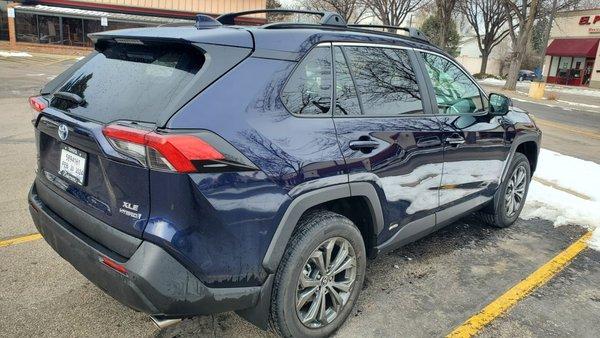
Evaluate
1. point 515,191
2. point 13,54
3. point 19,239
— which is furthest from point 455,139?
point 13,54

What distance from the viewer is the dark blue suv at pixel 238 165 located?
6.95ft

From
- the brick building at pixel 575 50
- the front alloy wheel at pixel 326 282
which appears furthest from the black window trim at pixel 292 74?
the brick building at pixel 575 50

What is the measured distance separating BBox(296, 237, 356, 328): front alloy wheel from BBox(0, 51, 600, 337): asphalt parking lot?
8.9 inches

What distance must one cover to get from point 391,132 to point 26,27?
33849 mm

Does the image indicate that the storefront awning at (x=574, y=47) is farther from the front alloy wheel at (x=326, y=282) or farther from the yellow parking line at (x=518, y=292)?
the front alloy wheel at (x=326, y=282)

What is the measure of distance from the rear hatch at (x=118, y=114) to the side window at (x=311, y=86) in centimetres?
33

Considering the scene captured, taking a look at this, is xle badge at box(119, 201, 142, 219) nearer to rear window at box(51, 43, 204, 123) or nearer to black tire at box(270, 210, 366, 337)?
rear window at box(51, 43, 204, 123)

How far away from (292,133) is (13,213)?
10.9 feet

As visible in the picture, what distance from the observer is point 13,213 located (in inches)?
173

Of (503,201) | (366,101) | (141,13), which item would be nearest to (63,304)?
(366,101)

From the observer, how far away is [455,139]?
139 inches

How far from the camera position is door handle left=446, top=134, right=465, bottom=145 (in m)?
3.47

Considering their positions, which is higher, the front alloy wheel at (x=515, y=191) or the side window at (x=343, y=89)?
the side window at (x=343, y=89)

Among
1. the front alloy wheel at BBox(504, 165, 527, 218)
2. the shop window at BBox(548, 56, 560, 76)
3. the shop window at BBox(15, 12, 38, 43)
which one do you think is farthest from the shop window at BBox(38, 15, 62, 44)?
the shop window at BBox(548, 56, 560, 76)
